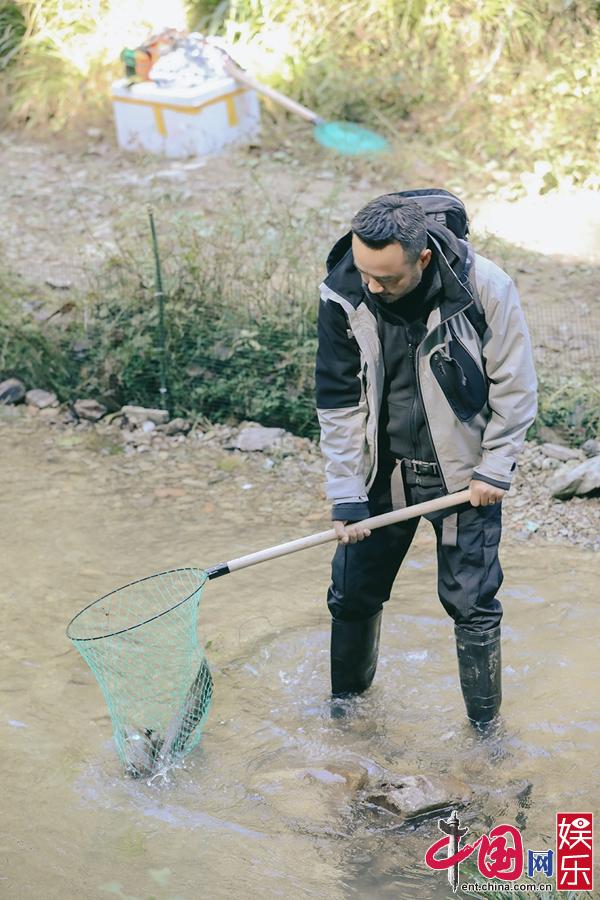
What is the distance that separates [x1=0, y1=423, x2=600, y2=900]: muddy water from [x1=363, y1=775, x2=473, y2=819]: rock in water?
56 mm

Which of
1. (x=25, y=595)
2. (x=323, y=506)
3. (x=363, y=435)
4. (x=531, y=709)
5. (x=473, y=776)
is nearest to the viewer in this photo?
(x=363, y=435)

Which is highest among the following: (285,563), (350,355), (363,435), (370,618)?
(350,355)

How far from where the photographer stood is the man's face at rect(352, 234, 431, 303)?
3.12 meters

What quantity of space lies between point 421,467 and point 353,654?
83 centimetres

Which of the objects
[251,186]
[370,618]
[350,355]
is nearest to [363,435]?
[350,355]

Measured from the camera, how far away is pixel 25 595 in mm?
4957

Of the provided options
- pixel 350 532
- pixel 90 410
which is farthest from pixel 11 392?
pixel 350 532

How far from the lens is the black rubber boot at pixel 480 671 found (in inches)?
146

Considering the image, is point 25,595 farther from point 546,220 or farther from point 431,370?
point 546,220

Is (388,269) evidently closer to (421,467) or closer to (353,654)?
(421,467)

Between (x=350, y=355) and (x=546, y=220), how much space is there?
526 centimetres

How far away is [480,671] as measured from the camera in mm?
3777

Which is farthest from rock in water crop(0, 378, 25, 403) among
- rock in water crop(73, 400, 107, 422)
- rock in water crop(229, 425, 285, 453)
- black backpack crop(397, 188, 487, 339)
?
black backpack crop(397, 188, 487, 339)

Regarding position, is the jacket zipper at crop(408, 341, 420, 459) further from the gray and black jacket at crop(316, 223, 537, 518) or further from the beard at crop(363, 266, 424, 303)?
the beard at crop(363, 266, 424, 303)
